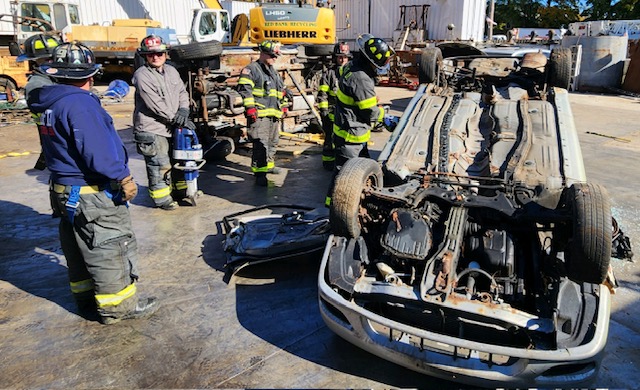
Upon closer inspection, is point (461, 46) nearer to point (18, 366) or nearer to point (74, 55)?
point (74, 55)

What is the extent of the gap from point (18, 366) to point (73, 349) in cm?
30

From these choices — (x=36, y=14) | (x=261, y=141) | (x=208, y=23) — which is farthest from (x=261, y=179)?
(x=36, y=14)

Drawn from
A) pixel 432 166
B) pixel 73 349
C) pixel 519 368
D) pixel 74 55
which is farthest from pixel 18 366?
pixel 432 166

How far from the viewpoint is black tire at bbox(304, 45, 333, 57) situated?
8406mm

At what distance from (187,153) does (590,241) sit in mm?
4027

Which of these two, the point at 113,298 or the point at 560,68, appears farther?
the point at 560,68

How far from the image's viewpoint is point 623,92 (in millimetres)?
13828

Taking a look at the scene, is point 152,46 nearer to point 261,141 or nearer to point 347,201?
point 261,141

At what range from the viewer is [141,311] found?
10.9ft

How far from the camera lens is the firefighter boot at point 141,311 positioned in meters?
3.26

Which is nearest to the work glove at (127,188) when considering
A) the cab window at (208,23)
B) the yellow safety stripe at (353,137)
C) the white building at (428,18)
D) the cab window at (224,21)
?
the yellow safety stripe at (353,137)

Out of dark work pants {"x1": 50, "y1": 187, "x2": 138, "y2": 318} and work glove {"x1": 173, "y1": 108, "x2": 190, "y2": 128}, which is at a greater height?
work glove {"x1": 173, "y1": 108, "x2": 190, "y2": 128}

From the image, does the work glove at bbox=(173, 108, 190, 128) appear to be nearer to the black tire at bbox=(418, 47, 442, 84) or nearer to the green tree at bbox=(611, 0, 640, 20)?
the black tire at bbox=(418, 47, 442, 84)

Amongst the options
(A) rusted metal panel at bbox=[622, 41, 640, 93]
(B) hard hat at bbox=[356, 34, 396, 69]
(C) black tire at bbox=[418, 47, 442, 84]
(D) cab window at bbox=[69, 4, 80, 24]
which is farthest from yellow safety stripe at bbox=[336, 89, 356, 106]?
(D) cab window at bbox=[69, 4, 80, 24]
